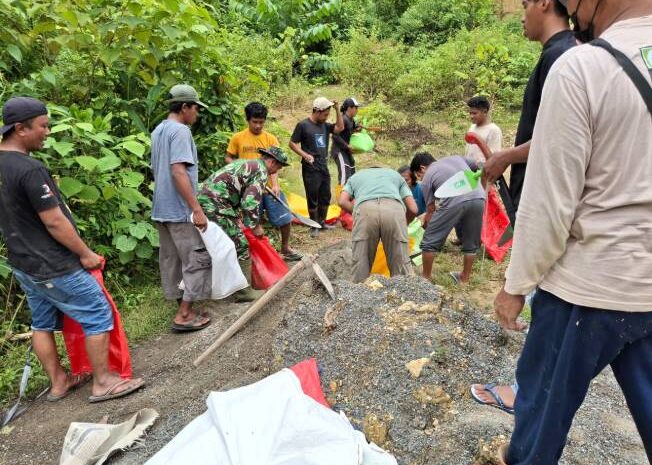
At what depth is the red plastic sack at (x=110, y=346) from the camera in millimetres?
3285

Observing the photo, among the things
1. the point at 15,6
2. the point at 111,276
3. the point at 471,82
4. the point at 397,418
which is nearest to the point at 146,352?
the point at 111,276

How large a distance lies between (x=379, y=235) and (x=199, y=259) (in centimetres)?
150

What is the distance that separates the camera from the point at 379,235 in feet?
13.6

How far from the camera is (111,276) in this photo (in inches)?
180

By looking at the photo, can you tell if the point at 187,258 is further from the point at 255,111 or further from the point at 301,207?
the point at 301,207

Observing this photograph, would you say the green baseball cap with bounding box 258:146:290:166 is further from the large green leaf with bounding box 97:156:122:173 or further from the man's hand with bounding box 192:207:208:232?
the large green leaf with bounding box 97:156:122:173

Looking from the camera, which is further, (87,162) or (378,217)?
(378,217)

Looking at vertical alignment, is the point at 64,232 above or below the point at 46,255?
above

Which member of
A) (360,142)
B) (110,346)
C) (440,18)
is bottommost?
(110,346)

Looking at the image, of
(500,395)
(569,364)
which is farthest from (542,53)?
(500,395)

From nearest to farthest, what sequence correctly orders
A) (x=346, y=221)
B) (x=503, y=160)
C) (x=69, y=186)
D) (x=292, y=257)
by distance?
(x=503, y=160) < (x=69, y=186) < (x=292, y=257) < (x=346, y=221)

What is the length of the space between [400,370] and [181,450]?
120cm

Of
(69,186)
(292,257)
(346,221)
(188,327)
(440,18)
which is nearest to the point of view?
(69,186)

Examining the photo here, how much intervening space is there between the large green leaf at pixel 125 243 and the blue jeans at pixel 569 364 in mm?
3713
